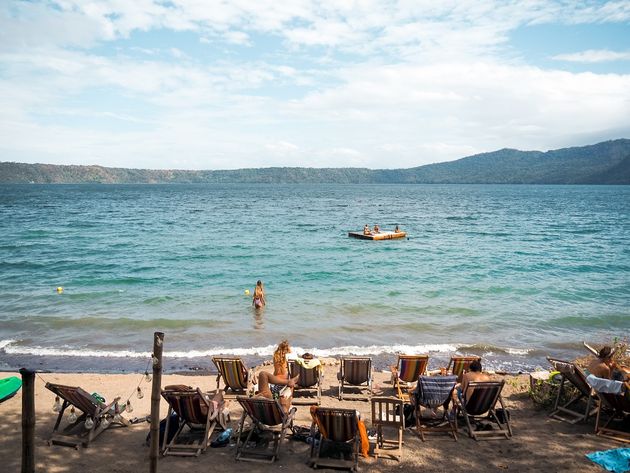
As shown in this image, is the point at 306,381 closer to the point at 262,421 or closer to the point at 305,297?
the point at 262,421

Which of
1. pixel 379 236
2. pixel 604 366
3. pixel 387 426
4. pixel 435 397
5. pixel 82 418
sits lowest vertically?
pixel 82 418

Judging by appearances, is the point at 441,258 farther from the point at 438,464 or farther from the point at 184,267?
the point at 438,464

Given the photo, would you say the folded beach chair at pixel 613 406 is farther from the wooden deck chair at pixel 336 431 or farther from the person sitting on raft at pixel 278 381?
the person sitting on raft at pixel 278 381

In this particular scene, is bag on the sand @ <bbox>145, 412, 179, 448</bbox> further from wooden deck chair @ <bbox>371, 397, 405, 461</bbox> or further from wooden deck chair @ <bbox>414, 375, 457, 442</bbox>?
wooden deck chair @ <bbox>414, 375, 457, 442</bbox>

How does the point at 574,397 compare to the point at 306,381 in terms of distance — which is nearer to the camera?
the point at 574,397

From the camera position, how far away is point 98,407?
831 centimetres

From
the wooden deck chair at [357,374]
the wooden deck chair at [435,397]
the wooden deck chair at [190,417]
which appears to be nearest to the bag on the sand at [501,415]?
the wooden deck chair at [435,397]

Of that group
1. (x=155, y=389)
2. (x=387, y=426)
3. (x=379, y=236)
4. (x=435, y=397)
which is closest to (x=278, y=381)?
(x=387, y=426)

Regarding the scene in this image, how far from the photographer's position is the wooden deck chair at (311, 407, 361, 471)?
7.21m

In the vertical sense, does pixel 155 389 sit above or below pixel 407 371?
above

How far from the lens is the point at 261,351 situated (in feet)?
47.6

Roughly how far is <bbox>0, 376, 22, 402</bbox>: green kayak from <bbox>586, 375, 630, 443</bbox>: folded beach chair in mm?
10628

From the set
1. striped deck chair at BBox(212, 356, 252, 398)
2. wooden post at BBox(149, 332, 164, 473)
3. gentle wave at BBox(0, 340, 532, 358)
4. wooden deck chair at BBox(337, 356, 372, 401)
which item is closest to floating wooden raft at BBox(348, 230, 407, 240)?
gentle wave at BBox(0, 340, 532, 358)

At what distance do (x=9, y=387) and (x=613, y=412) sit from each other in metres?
11.2
